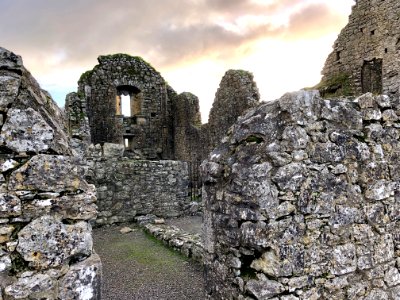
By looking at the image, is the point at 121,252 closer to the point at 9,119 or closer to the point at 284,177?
the point at 284,177

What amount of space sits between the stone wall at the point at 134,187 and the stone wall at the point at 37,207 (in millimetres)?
8137

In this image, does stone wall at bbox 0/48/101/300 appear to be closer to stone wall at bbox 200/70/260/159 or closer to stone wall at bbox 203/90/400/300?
stone wall at bbox 203/90/400/300

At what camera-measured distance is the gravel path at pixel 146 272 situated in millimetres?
5137

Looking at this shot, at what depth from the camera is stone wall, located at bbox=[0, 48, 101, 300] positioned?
5.95ft

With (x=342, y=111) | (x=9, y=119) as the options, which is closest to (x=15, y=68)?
(x=9, y=119)

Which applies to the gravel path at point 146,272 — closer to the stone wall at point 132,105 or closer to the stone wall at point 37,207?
the stone wall at point 37,207

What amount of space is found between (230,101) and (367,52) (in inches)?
210

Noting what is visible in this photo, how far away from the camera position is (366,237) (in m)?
3.07

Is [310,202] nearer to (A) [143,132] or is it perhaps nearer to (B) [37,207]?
(B) [37,207]

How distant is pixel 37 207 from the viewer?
1.86 meters

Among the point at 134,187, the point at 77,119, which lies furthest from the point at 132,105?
the point at 134,187

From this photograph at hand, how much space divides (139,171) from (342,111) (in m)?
8.34

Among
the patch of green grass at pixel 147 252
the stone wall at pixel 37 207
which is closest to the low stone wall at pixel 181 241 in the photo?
the patch of green grass at pixel 147 252

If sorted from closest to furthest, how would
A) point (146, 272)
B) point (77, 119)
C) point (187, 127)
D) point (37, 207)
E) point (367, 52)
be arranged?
point (37, 207) < point (146, 272) < point (367, 52) < point (77, 119) < point (187, 127)
